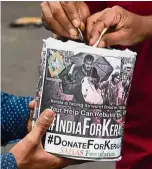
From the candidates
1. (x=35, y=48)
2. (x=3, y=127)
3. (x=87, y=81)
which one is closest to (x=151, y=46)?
(x=87, y=81)

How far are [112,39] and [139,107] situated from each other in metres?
0.31

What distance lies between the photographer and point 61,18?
1.64 meters

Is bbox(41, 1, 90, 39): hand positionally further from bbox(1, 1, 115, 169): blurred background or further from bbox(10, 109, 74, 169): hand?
bbox(1, 1, 115, 169): blurred background

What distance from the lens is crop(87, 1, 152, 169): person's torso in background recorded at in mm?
1720

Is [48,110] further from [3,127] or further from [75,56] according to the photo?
[3,127]

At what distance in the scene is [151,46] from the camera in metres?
1.72

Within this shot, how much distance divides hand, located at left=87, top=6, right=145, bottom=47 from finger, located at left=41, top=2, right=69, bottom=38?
8 centimetres

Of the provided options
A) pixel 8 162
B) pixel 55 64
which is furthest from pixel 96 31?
pixel 8 162

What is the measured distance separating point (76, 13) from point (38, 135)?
35 cm

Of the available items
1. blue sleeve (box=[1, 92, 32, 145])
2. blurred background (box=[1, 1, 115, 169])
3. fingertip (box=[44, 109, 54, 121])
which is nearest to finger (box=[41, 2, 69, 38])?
fingertip (box=[44, 109, 54, 121])

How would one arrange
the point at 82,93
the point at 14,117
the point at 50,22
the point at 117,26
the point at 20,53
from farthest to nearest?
the point at 20,53 → the point at 14,117 → the point at 50,22 → the point at 117,26 → the point at 82,93

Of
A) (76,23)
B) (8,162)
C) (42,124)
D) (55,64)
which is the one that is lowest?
(8,162)

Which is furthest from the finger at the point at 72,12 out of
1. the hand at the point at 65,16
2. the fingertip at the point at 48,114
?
the fingertip at the point at 48,114

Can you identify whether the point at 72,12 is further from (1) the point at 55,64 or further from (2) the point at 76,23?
(1) the point at 55,64
